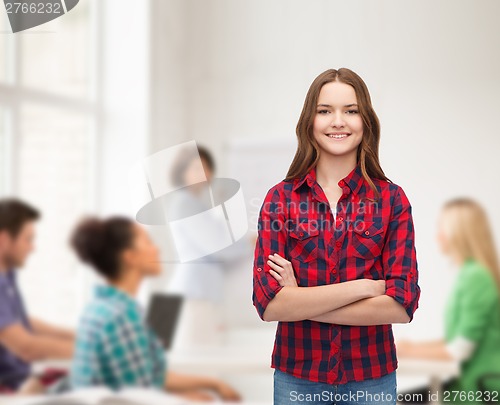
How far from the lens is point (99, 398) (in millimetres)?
1850

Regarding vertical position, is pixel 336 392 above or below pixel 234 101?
below

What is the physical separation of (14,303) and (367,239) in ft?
3.83

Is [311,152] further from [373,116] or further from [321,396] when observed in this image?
[321,396]

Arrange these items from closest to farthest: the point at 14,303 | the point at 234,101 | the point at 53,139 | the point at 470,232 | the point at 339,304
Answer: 1. the point at 339,304
2. the point at 14,303
3. the point at 53,139
4. the point at 470,232
5. the point at 234,101

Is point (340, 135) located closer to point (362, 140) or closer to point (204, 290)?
point (362, 140)

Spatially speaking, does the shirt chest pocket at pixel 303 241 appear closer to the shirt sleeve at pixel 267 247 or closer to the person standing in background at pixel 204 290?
the shirt sleeve at pixel 267 247

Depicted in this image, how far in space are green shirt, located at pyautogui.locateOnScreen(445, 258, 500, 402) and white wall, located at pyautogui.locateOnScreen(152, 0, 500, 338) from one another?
0.12 m

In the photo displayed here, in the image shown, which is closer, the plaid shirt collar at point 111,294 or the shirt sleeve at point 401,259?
the shirt sleeve at point 401,259

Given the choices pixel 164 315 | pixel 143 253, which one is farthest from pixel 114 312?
pixel 164 315

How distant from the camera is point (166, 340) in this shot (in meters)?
2.08

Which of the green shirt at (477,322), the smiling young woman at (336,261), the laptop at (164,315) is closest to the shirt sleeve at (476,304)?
the green shirt at (477,322)

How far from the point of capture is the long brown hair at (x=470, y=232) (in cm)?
208

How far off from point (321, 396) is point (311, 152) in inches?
11.4

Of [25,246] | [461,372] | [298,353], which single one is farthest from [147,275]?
[298,353]
